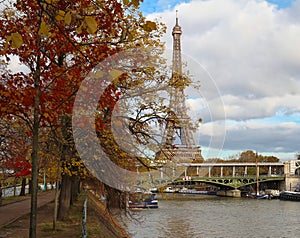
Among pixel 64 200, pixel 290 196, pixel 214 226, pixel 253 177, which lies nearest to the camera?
pixel 64 200

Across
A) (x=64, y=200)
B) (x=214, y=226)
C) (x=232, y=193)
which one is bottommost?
(x=232, y=193)

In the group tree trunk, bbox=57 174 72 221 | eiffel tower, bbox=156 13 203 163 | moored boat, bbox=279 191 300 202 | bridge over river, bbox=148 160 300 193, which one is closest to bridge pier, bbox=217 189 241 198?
bridge over river, bbox=148 160 300 193

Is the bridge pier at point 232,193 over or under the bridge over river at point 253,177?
under

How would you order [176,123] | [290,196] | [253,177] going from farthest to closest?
1. [253,177]
2. [290,196]
3. [176,123]

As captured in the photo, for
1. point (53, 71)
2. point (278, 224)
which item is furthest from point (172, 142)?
point (278, 224)

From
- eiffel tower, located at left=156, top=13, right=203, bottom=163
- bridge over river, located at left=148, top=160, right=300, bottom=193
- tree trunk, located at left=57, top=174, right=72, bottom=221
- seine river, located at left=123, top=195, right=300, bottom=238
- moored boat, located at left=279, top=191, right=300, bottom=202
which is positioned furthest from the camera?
bridge over river, located at left=148, top=160, right=300, bottom=193

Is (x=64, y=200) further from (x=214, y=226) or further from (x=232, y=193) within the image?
(x=232, y=193)

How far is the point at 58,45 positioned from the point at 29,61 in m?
0.91

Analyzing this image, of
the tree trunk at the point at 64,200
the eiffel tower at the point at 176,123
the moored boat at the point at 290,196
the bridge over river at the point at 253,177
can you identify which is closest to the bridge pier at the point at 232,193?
the bridge over river at the point at 253,177

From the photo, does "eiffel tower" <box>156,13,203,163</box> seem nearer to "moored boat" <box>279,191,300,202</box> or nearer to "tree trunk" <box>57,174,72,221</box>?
"tree trunk" <box>57,174,72,221</box>

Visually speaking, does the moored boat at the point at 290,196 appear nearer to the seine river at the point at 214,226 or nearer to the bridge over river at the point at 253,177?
Result: the bridge over river at the point at 253,177

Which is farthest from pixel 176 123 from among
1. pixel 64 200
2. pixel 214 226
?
pixel 214 226

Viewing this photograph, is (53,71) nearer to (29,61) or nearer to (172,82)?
(29,61)

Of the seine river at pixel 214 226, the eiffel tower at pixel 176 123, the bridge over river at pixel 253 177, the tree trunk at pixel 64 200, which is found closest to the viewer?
the eiffel tower at pixel 176 123
